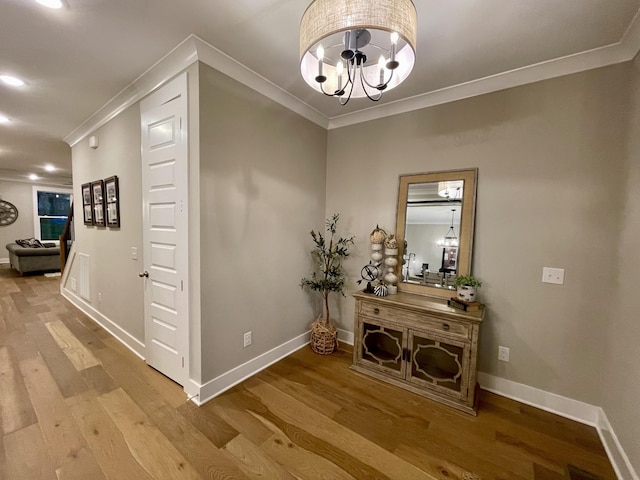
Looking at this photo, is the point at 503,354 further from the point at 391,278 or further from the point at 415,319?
the point at 391,278

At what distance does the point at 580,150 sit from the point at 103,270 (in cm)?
497

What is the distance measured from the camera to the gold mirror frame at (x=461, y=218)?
7.30 feet

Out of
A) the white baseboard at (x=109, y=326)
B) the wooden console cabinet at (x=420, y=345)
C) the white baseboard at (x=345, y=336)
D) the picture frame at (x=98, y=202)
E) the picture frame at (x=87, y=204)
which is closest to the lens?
the wooden console cabinet at (x=420, y=345)

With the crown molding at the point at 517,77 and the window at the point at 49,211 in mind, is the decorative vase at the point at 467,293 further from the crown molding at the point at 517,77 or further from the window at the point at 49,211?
the window at the point at 49,211

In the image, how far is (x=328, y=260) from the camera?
2.97 m

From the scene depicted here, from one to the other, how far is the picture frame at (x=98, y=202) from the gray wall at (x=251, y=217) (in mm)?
2132

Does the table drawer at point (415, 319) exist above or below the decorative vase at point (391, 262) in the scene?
below

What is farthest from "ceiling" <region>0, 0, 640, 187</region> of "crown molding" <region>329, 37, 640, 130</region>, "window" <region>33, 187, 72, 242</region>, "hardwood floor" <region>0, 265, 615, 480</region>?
"window" <region>33, 187, 72, 242</region>

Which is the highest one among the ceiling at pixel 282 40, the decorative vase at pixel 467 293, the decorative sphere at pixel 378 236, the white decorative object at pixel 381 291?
the ceiling at pixel 282 40

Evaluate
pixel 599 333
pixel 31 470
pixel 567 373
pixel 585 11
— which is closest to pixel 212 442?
pixel 31 470

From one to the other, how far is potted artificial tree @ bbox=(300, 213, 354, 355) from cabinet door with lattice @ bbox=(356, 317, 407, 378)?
0.44m

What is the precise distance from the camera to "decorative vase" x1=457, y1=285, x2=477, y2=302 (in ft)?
6.69

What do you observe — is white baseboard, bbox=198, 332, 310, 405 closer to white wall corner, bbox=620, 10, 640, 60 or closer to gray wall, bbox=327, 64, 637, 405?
gray wall, bbox=327, 64, 637, 405

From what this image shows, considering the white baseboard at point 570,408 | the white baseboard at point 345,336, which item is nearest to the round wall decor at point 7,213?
the white baseboard at point 345,336
